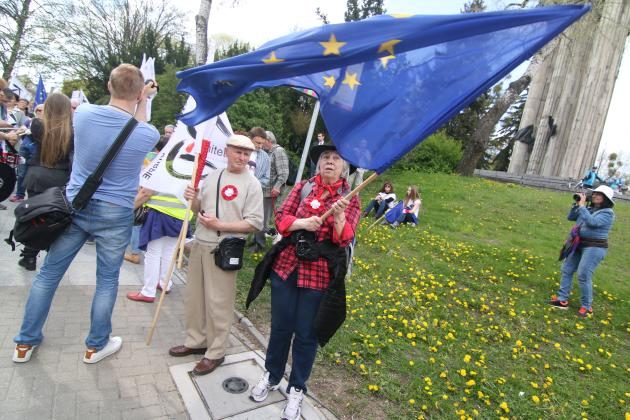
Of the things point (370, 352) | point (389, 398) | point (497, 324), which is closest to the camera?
point (389, 398)

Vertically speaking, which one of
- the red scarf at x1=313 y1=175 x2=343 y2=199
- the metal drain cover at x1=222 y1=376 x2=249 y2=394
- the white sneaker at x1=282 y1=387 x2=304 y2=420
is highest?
the red scarf at x1=313 y1=175 x2=343 y2=199

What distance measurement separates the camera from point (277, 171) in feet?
21.7

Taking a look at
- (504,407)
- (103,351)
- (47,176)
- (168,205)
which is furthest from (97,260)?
(504,407)

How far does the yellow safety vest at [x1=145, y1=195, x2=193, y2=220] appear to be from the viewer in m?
4.23

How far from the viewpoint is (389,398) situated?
11.0 feet

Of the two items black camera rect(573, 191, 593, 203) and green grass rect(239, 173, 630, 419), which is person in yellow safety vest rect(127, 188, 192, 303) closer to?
green grass rect(239, 173, 630, 419)

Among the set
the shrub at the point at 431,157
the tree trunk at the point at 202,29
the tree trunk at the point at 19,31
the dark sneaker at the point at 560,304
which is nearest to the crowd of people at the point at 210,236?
the dark sneaker at the point at 560,304

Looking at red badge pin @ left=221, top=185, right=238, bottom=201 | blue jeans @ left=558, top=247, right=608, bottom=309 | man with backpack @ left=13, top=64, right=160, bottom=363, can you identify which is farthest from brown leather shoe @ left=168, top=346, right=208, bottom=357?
blue jeans @ left=558, top=247, right=608, bottom=309

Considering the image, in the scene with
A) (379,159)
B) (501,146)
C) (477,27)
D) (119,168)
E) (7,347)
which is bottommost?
(7,347)

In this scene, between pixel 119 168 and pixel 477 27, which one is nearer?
pixel 477 27

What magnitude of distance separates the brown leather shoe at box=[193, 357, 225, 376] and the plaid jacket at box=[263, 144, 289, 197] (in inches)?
146

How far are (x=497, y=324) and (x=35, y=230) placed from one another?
211 inches

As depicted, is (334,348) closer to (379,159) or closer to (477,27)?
(379,159)

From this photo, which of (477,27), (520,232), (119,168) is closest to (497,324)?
(477,27)
